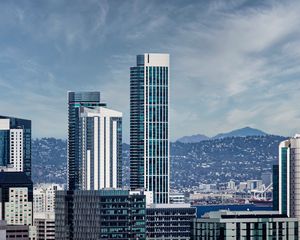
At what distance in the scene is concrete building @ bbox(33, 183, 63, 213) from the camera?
495 feet

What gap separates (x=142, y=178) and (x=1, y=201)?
40.5 m

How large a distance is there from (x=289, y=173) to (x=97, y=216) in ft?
71.1

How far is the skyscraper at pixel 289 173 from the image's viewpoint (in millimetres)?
112938

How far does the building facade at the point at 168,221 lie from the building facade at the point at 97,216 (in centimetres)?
1677

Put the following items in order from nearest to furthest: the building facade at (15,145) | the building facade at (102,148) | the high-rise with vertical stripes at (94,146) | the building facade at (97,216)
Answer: the building facade at (97,216) < the high-rise with vertical stripes at (94,146) < the building facade at (102,148) < the building facade at (15,145)

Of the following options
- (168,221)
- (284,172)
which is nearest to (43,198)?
(168,221)

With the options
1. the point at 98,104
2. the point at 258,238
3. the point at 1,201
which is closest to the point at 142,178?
the point at 98,104

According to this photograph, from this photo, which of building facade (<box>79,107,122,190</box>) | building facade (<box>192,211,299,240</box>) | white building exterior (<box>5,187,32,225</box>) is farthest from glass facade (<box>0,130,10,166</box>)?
building facade (<box>192,211,299,240</box>)

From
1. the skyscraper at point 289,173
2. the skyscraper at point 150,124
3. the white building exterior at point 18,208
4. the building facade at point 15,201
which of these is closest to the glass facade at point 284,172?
the skyscraper at point 289,173

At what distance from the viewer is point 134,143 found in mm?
182125

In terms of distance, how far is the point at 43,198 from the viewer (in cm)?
16212

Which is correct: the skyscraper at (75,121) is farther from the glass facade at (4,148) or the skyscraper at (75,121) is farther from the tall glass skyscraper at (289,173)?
the tall glass skyscraper at (289,173)

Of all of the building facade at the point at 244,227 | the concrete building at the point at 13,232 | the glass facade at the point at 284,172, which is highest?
the glass facade at the point at 284,172

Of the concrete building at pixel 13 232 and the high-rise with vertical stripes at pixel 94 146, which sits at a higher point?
the high-rise with vertical stripes at pixel 94 146
